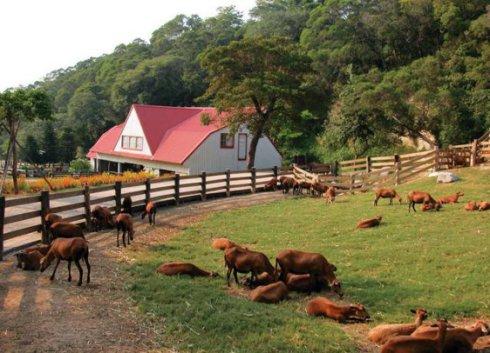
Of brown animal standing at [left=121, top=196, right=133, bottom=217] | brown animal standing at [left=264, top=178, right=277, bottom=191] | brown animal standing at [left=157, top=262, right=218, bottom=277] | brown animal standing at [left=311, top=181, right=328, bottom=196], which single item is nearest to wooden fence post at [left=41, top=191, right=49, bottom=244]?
brown animal standing at [left=157, top=262, right=218, bottom=277]

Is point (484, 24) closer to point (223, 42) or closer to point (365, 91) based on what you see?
point (365, 91)

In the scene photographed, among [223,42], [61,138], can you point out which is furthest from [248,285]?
[223,42]

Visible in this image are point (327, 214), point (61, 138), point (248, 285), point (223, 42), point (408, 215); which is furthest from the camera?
point (223, 42)

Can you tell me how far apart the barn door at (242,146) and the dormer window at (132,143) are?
8985 mm

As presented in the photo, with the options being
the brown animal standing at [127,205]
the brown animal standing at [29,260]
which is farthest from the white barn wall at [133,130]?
the brown animal standing at [29,260]

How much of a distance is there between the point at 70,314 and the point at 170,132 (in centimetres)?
3971

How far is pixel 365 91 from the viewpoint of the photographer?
38531 mm

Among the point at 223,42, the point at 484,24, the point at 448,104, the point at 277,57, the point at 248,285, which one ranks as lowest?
the point at 248,285

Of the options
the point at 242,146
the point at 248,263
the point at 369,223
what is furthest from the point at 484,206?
the point at 242,146

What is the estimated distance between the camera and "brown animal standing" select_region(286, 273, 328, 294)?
959 cm

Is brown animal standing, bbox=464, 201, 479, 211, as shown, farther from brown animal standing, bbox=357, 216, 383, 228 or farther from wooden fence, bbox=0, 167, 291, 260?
wooden fence, bbox=0, 167, 291, 260

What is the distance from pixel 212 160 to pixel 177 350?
36333mm

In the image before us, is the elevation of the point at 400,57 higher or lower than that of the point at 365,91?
higher

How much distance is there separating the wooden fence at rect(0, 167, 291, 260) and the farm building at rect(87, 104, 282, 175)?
33.7 feet
